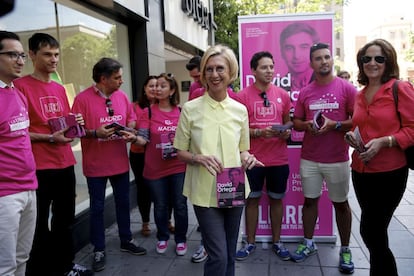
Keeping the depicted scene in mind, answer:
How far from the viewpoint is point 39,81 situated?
299 cm

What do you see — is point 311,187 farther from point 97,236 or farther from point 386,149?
point 97,236

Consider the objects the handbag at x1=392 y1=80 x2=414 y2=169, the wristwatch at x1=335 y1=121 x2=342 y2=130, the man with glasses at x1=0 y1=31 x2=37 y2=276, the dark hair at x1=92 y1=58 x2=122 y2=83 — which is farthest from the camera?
the dark hair at x1=92 y1=58 x2=122 y2=83

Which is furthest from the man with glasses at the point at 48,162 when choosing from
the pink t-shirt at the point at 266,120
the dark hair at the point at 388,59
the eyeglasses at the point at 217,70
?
the dark hair at the point at 388,59

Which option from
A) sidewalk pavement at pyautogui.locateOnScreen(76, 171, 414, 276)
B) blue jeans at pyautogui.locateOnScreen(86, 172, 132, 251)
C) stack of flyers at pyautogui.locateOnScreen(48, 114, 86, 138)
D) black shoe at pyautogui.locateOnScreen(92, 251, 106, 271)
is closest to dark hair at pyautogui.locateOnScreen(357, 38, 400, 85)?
sidewalk pavement at pyautogui.locateOnScreen(76, 171, 414, 276)

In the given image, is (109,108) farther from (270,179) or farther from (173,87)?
(270,179)

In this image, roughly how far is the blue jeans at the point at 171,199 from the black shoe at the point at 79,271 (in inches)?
33.1

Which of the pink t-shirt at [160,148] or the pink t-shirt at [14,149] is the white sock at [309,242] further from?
the pink t-shirt at [14,149]

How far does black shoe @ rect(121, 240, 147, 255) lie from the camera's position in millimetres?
3902

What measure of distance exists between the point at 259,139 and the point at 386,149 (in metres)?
1.27

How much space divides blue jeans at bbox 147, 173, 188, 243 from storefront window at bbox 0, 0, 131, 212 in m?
1.16

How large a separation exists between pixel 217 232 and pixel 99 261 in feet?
5.69

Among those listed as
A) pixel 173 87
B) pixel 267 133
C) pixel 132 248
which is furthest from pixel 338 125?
pixel 132 248

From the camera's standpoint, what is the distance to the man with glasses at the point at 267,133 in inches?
140

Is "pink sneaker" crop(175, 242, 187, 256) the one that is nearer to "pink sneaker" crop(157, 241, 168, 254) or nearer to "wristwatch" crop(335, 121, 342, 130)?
"pink sneaker" crop(157, 241, 168, 254)
